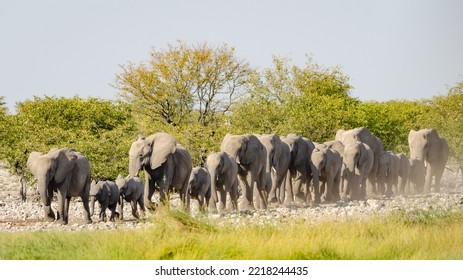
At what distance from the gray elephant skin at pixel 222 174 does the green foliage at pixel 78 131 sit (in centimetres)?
1495

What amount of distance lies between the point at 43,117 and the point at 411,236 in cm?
3319

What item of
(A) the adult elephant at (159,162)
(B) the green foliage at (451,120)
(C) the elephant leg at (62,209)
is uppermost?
(B) the green foliage at (451,120)

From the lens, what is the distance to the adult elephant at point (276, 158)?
2956 centimetres

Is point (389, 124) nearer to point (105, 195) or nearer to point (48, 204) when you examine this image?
point (105, 195)

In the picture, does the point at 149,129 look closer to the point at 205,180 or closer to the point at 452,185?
the point at 452,185

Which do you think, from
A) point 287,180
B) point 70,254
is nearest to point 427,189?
point 287,180

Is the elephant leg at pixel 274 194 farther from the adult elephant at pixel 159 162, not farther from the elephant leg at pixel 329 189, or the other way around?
the adult elephant at pixel 159 162

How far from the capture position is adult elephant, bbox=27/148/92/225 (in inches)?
950

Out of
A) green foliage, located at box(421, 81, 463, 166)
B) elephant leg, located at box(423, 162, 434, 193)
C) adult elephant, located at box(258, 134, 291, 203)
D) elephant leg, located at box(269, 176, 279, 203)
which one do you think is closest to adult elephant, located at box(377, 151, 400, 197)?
elephant leg, located at box(423, 162, 434, 193)

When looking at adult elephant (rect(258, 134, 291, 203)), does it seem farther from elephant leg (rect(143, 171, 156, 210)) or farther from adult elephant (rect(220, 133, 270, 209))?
elephant leg (rect(143, 171, 156, 210))

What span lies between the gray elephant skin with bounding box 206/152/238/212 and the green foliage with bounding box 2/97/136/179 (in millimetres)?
14947

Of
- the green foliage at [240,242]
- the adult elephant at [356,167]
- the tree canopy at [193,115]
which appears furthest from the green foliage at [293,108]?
the green foliage at [240,242]

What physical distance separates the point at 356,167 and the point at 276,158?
188 inches

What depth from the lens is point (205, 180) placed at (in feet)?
93.1
